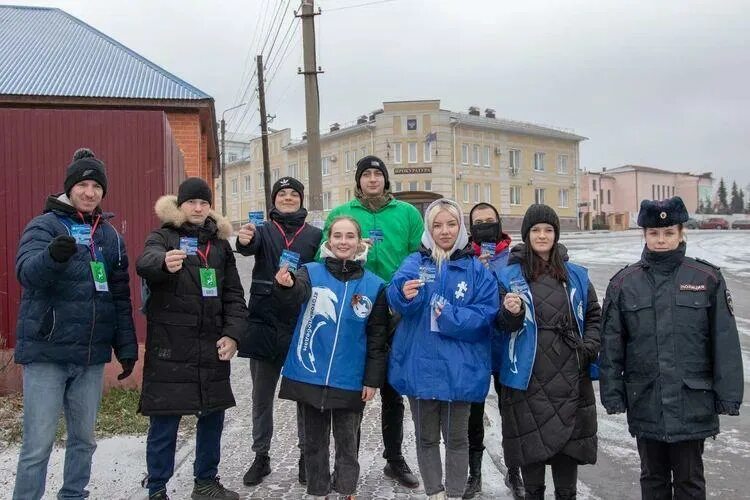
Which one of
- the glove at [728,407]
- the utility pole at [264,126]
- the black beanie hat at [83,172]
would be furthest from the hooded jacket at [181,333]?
the utility pole at [264,126]

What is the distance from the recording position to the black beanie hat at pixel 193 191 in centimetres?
422

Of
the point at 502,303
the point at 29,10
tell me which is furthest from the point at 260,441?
the point at 29,10

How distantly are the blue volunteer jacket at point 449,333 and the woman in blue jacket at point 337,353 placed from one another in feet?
0.64

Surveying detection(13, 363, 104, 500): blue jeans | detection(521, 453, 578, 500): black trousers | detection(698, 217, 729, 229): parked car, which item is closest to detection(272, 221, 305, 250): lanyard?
detection(13, 363, 104, 500): blue jeans

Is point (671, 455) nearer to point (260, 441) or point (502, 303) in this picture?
point (502, 303)

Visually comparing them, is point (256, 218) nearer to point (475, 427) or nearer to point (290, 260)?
point (290, 260)

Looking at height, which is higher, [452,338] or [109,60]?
[109,60]

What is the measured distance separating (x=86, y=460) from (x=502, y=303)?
109 inches

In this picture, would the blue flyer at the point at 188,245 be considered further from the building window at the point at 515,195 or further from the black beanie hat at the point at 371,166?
the building window at the point at 515,195

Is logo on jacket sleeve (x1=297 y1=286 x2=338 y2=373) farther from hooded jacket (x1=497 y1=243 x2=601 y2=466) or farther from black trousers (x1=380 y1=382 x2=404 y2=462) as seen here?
hooded jacket (x1=497 y1=243 x2=601 y2=466)

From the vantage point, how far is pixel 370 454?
5227 mm

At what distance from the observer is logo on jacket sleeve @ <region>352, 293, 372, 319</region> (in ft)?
13.4

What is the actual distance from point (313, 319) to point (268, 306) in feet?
1.82

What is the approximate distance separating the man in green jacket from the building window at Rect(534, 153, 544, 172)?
2168 inches
